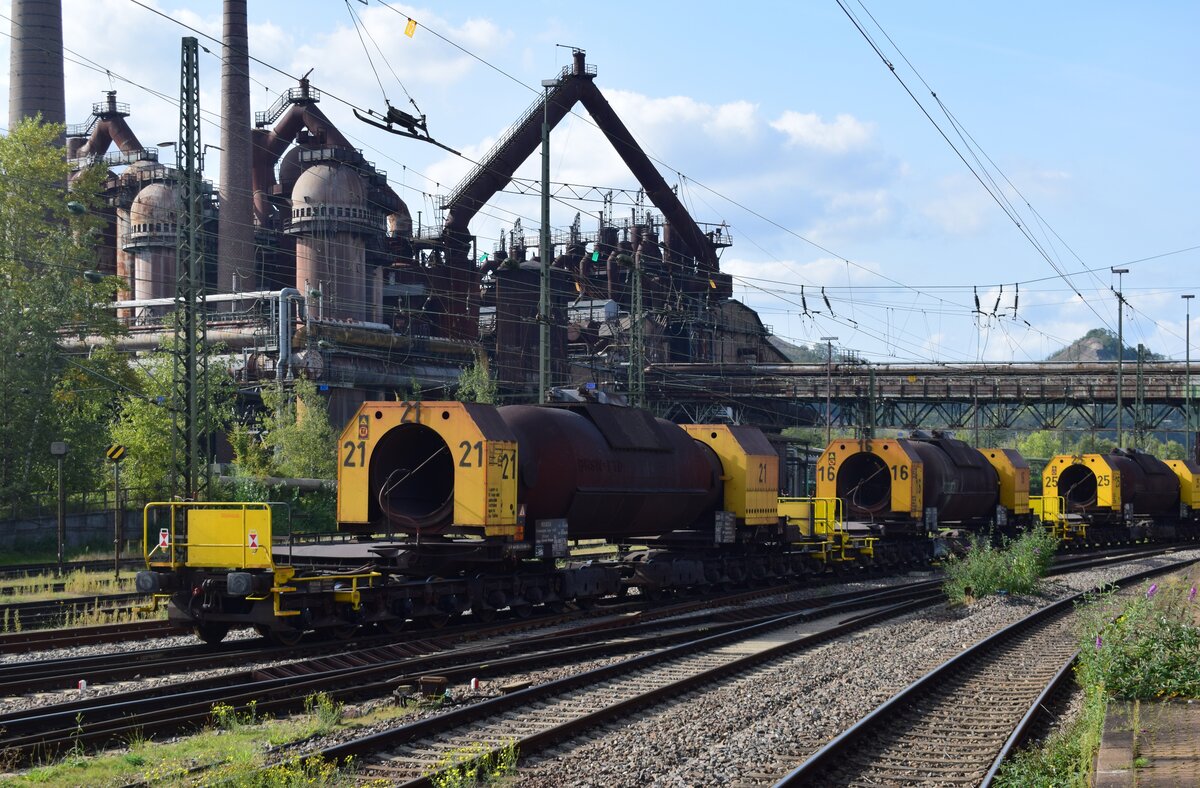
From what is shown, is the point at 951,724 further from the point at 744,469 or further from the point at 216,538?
the point at 744,469

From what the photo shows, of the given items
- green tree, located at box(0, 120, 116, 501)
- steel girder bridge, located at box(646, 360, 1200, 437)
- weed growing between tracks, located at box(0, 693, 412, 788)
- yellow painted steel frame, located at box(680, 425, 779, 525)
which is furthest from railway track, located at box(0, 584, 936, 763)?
steel girder bridge, located at box(646, 360, 1200, 437)

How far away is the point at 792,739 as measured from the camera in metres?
10.8

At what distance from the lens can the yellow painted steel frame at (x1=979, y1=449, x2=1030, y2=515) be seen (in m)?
37.2

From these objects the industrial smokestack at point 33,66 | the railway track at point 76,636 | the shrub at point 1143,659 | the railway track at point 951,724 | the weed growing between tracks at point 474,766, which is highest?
the industrial smokestack at point 33,66

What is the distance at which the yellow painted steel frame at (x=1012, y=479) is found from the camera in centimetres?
3719

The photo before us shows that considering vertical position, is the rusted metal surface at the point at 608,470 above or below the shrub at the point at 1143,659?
above

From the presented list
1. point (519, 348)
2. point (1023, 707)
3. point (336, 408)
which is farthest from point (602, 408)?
point (519, 348)

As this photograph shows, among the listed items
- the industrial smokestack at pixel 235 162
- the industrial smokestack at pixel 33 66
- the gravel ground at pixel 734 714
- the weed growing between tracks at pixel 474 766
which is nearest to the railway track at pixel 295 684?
the gravel ground at pixel 734 714

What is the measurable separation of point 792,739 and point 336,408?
4874 cm

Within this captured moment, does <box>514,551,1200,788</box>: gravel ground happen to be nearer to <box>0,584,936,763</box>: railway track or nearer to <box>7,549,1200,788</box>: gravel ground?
<box>7,549,1200,788</box>: gravel ground

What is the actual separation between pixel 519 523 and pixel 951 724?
7955 millimetres

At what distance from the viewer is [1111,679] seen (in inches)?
464

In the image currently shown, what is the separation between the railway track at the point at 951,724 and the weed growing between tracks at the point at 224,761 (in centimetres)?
358

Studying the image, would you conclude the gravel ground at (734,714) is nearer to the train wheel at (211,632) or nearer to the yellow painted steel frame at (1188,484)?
the train wheel at (211,632)
